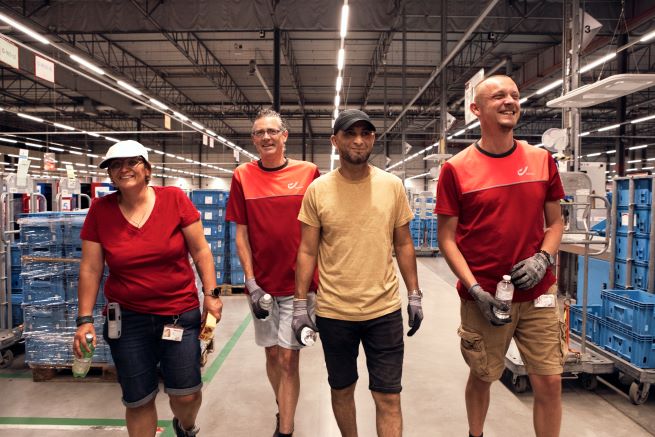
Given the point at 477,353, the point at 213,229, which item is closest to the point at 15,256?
the point at 213,229

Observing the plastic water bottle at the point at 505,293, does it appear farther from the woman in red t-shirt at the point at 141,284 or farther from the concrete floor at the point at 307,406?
the woman in red t-shirt at the point at 141,284

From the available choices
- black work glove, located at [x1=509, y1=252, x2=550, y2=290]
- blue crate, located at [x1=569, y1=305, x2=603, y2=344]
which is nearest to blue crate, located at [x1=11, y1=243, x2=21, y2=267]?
black work glove, located at [x1=509, y1=252, x2=550, y2=290]

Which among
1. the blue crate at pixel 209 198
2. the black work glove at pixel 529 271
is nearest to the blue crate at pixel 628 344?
the black work glove at pixel 529 271

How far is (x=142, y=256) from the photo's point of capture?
2.15 metres

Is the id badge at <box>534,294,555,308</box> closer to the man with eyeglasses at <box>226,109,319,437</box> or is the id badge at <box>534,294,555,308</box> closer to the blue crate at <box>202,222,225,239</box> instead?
the man with eyeglasses at <box>226,109,319,437</box>

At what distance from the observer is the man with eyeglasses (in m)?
2.53

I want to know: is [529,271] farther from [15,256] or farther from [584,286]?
[15,256]

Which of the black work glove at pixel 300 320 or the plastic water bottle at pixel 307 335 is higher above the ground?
the black work glove at pixel 300 320

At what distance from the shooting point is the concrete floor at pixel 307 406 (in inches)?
117

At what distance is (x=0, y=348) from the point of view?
4086 millimetres

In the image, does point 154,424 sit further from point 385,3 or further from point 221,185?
point 221,185

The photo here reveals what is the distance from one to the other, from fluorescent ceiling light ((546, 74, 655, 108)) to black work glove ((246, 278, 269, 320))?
247 centimetres

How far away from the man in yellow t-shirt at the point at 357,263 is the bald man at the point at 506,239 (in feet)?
0.98

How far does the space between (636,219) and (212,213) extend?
19.6ft
